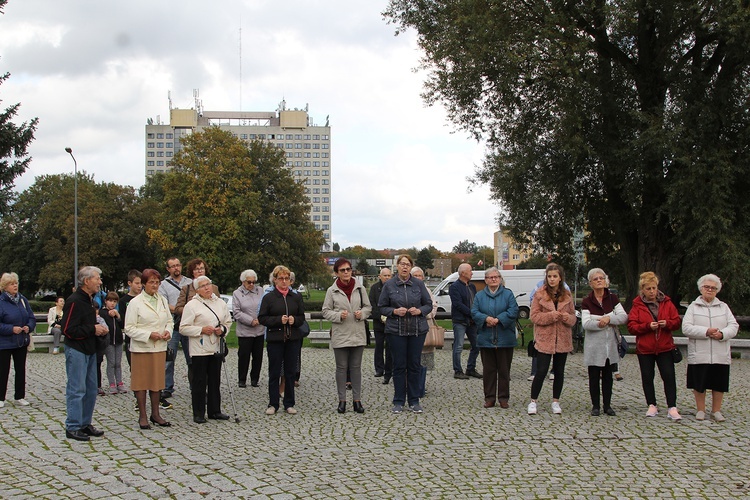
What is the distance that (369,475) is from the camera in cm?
622

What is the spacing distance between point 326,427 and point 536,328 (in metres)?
2.98

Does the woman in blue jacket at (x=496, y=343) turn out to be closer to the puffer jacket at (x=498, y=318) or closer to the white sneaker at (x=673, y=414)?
the puffer jacket at (x=498, y=318)

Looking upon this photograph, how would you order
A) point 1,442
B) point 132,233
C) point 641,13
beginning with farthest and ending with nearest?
point 132,233 < point 641,13 < point 1,442

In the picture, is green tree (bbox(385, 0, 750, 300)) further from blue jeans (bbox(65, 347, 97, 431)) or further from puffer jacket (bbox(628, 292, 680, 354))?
blue jeans (bbox(65, 347, 97, 431))

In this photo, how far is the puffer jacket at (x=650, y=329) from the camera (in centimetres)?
892

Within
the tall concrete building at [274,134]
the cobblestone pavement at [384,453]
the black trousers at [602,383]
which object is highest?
the tall concrete building at [274,134]

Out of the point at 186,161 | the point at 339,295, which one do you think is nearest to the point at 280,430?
the point at 339,295

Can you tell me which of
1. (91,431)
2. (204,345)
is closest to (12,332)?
(91,431)

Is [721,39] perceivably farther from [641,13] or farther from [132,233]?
[132,233]

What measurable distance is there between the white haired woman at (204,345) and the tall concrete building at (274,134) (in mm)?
155265

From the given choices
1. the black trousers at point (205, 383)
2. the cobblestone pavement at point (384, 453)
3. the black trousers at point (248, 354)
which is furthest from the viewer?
the black trousers at point (248, 354)

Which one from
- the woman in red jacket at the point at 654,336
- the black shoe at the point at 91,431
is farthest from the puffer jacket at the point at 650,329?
the black shoe at the point at 91,431

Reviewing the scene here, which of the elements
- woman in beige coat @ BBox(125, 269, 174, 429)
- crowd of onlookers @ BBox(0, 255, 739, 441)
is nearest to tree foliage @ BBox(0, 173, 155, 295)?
crowd of onlookers @ BBox(0, 255, 739, 441)

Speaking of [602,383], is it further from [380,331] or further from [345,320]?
[380,331]
